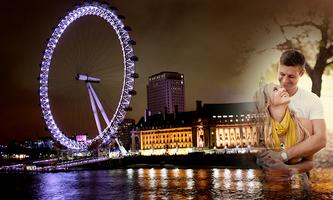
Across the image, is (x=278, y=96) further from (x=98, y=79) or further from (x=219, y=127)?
(x=219, y=127)

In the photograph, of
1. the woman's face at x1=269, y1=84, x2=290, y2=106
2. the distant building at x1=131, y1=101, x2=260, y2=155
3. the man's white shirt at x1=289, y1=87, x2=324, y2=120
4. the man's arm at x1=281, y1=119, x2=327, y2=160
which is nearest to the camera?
the man's arm at x1=281, y1=119, x2=327, y2=160

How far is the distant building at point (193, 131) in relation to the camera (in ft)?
232

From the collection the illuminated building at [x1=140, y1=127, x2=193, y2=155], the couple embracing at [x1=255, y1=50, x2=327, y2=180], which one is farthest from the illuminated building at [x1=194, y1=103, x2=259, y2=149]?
the couple embracing at [x1=255, y1=50, x2=327, y2=180]

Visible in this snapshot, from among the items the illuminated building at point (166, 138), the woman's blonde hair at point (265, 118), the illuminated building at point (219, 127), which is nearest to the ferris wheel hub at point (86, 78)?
the woman's blonde hair at point (265, 118)

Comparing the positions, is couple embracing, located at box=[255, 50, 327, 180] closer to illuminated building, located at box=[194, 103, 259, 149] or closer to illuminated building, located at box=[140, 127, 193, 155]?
illuminated building, located at box=[194, 103, 259, 149]

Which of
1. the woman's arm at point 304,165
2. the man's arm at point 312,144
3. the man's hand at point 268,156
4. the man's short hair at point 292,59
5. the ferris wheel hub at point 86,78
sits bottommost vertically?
the woman's arm at point 304,165

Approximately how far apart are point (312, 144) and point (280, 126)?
111 centimetres

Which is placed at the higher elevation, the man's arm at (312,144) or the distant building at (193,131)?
the distant building at (193,131)

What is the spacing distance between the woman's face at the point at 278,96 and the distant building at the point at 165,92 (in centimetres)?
11163

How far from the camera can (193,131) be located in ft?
262

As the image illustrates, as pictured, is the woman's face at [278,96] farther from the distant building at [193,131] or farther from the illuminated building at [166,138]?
the illuminated building at [166,138]

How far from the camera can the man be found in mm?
14367

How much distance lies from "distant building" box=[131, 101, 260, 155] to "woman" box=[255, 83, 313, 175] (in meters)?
50.0

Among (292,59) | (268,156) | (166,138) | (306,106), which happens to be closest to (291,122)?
(306,106)
